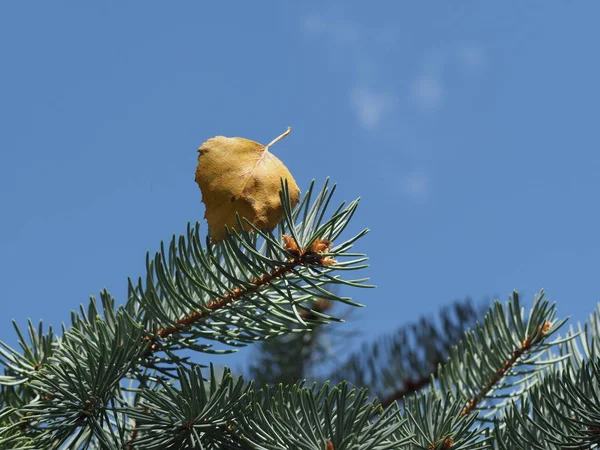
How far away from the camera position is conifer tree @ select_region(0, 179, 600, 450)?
89 cm

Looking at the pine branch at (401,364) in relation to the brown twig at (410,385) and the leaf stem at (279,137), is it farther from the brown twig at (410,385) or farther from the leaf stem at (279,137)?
the leaf stem at (279,137)

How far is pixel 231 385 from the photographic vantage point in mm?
967

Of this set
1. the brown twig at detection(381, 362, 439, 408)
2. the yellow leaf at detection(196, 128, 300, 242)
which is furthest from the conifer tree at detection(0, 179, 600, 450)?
the brown twig at detection(381, 362, 439, 408)

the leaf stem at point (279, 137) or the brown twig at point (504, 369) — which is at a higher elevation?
the leaf stem at point (279, 137)

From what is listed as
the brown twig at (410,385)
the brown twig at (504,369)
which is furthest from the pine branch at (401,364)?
the brown twig at (504,369)

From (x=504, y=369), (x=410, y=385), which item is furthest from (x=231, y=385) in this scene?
(x=410, y=385)

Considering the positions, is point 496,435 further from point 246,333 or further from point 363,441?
point 246,333

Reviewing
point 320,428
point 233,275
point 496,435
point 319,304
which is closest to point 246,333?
point 233,275

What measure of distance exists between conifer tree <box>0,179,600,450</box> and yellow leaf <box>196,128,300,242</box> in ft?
0.08

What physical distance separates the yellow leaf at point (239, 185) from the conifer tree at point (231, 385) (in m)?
0.02

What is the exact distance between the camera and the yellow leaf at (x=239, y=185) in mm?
903

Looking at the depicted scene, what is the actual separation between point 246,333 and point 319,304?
2.00 metres

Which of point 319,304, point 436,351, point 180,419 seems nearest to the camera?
point 180,419

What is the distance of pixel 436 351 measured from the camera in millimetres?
2609
